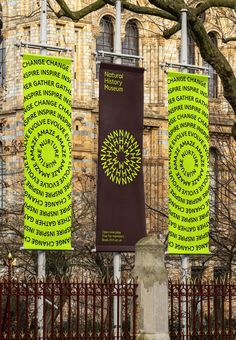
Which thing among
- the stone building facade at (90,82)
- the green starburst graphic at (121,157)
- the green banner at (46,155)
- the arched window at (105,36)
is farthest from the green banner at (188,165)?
the arched window at (105,36)

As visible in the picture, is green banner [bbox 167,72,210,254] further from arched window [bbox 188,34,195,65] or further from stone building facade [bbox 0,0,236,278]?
arched window [bbox 188,34,195,65]

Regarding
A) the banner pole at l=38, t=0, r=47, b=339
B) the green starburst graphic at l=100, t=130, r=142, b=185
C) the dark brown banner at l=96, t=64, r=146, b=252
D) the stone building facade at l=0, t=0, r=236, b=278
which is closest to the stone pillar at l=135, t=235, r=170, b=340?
the dark brown banner at l=96, t=64, r=146, b=252

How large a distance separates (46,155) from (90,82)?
106 feet

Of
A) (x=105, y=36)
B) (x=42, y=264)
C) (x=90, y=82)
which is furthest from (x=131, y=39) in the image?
(x=42, y=264)

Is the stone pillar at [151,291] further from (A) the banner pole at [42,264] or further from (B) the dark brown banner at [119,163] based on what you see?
(A) the banner pole at [42,264]

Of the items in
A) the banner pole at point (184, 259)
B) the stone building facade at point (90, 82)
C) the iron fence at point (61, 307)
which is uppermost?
the stone building facade at point (90, 82)

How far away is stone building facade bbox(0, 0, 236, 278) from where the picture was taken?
62.4m

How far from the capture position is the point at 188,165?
115ft

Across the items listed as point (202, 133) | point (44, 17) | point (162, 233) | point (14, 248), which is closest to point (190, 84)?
point (202, 133)

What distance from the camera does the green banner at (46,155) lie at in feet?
104

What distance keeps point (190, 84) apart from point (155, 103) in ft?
104

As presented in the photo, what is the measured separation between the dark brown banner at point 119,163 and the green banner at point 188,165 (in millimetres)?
1508

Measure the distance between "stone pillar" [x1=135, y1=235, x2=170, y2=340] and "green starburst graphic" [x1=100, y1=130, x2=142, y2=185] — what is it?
2.21 m

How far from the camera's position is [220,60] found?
36.5 metres
